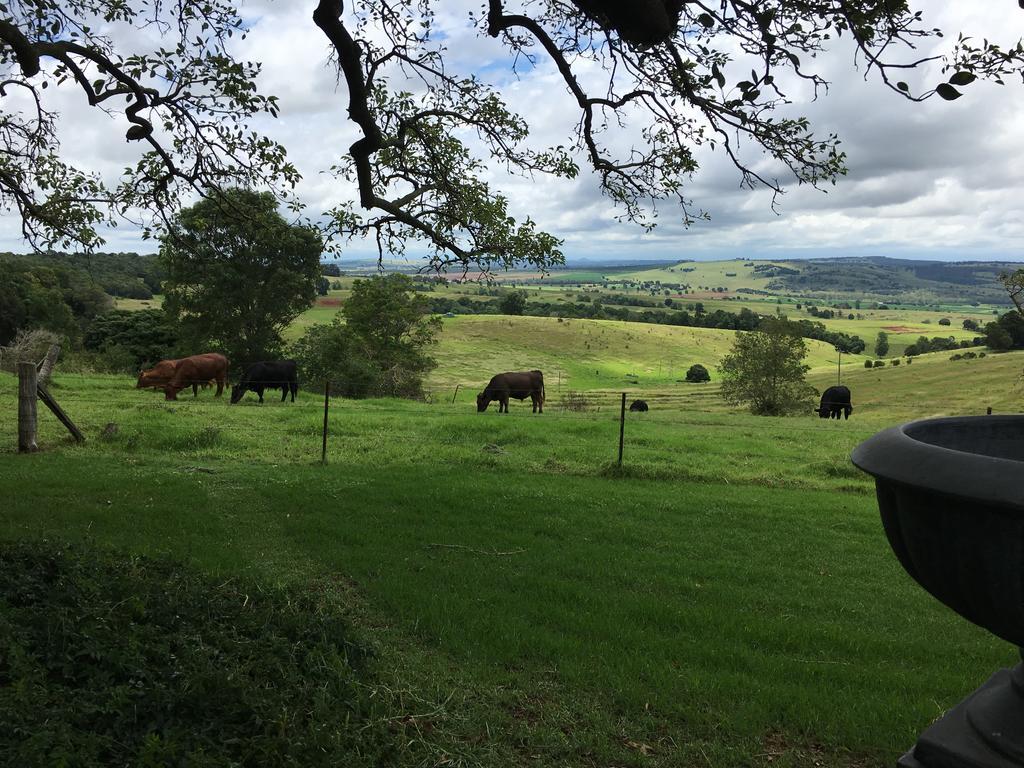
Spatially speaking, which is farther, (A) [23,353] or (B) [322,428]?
(A) [23,353]

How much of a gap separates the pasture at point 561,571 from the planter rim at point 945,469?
83.2 inches

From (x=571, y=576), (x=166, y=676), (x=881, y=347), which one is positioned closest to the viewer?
(x=166, y=676)

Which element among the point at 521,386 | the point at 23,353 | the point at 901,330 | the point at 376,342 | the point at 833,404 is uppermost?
the point at 23,353

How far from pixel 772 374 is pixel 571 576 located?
36885 millimetres

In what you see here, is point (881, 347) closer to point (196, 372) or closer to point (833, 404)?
point (833, 404)

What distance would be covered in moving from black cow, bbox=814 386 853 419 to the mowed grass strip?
2283cm

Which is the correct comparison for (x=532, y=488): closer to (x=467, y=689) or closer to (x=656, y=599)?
(x=656, y=599)

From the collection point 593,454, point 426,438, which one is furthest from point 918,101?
point 426,438

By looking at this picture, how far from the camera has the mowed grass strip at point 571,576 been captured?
3965 mm

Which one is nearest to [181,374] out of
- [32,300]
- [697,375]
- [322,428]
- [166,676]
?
[322,428]

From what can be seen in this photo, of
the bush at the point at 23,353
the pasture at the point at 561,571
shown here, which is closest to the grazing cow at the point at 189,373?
the bush at the point at 23,353

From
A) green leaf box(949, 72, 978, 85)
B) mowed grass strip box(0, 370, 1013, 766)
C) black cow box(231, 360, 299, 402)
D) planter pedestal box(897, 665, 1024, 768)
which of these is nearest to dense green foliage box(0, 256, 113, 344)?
black cow box(231, 360, 299, 402)

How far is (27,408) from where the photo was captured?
A: 12.3 metres

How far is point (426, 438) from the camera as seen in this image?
632 inches
